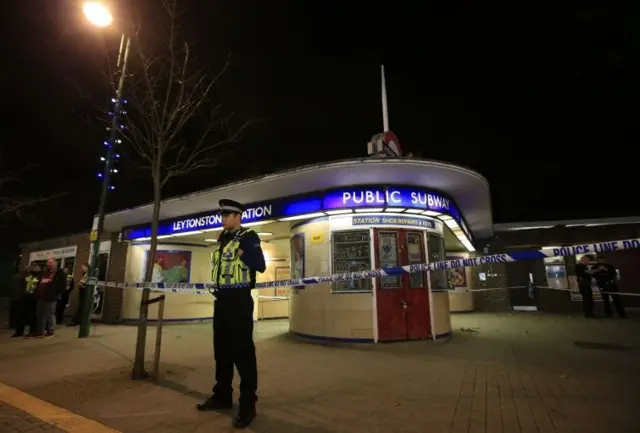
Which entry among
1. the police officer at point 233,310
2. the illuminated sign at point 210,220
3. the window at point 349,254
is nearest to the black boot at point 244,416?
the police officer at point 233,310

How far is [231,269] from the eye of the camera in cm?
373

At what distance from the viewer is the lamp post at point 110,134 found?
6.07 metres

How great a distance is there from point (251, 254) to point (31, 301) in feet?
28.0

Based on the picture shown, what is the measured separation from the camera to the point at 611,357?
5.89 m

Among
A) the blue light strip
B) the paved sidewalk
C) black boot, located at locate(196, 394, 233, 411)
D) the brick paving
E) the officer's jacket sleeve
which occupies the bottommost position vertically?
the brick paving

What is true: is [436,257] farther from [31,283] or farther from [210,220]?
[31,283]

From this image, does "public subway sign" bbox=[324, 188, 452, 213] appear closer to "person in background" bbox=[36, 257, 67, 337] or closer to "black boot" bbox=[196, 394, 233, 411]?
"black boot" bbox=[196, 394, 233, 411]

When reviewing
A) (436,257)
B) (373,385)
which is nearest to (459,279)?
(436,257)

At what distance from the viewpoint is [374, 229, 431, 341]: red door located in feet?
24.5

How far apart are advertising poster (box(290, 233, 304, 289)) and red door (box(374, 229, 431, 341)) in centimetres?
185

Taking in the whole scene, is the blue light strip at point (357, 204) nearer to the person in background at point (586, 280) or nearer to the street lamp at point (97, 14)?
the street lamp at point (97, 14)

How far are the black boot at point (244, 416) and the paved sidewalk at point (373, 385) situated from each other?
2.8 inches

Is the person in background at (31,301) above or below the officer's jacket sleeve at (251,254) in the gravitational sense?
below

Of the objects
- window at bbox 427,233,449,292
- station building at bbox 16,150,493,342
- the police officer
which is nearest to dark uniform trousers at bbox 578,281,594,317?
station building at bbox 16,150,493,342
